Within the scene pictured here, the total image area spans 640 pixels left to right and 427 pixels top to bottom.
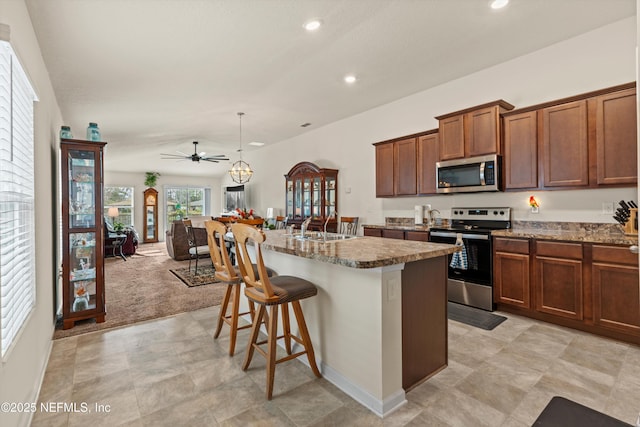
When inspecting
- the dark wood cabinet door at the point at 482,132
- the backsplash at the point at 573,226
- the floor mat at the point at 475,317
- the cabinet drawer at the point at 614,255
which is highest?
the dark wood cabinet door at the point at 482,132

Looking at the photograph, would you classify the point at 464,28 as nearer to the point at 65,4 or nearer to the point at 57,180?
the point at 65,4

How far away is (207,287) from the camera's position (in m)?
4.46

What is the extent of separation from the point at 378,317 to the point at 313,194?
15.3 feet

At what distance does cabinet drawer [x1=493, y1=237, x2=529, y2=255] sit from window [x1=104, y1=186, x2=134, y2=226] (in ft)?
34.4

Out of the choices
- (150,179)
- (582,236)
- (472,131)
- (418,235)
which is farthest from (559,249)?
(150,179)

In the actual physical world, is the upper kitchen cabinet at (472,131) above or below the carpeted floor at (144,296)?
above

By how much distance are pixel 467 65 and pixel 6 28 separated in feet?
13.4

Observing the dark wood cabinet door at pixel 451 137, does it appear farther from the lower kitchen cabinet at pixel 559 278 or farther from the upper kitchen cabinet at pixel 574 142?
the lower kitchen cabinet at pixel 559 278

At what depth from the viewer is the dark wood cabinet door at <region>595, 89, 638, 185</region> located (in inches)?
106

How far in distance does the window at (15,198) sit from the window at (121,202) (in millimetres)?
9057

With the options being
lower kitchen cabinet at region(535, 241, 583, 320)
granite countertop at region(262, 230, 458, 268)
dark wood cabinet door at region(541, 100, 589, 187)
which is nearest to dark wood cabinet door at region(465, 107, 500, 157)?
dark wood cabinet door at region(541, 100, 589, 187)

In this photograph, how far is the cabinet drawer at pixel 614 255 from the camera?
98.7 inches

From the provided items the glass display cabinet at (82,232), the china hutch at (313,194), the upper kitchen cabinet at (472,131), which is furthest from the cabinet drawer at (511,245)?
the glass display cabinet at (82,232)

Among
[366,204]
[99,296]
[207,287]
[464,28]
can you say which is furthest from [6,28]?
[366,204]
